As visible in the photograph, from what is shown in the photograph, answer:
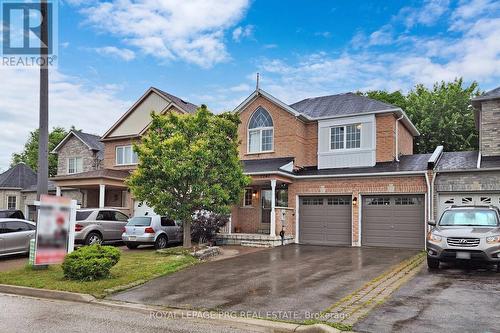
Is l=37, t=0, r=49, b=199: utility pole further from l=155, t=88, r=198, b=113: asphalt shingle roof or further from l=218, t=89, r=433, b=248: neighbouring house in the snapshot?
l=155, t=88, r=198, b=113: asphalt shingle roof

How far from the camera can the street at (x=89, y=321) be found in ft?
21.7

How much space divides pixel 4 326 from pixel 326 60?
16563 millimetres

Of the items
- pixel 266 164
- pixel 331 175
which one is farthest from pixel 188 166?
pixel 331 175

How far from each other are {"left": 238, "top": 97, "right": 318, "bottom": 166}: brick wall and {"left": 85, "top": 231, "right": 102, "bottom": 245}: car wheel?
7.93 meters

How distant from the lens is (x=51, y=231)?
10.5m

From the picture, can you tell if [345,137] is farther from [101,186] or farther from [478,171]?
[101,186]

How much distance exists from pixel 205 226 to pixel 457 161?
11.0m

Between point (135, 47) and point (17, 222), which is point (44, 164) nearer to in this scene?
point (17, 222)

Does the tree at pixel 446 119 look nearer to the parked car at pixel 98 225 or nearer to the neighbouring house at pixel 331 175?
the neighbouring house at pixel 331 175

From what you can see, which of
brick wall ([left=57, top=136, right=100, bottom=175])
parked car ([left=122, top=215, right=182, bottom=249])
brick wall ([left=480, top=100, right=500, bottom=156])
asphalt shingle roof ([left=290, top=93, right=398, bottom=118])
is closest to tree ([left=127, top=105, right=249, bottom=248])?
parked car ([left=122, top=215, right=182, bottom=249])

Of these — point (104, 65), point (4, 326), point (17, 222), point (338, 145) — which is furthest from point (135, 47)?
point (4, 326)

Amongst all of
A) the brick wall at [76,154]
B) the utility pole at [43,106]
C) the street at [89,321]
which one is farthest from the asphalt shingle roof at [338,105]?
the street at [89,321]

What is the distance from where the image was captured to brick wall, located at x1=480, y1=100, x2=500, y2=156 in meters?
18.1

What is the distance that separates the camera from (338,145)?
824 inches
